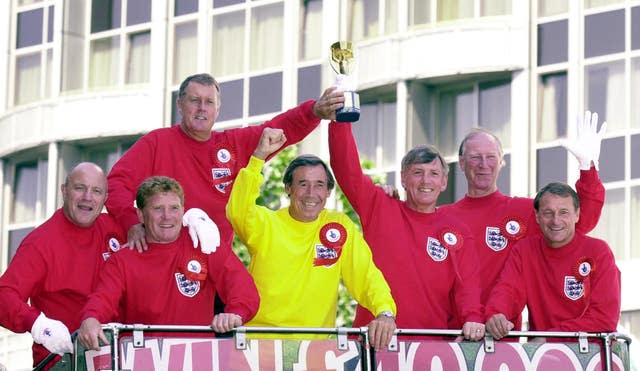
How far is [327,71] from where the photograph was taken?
34.1m

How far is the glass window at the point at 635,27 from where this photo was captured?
30.1 m

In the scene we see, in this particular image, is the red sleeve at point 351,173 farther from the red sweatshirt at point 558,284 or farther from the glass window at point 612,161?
the glass window at point 612,161

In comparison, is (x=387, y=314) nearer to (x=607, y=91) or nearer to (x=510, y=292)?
(x=510, y=292)

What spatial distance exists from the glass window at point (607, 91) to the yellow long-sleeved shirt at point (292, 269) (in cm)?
1974

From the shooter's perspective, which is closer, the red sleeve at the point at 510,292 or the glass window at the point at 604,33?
the red sleeve at the point at 510,292

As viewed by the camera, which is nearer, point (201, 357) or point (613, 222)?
point (201, 357)

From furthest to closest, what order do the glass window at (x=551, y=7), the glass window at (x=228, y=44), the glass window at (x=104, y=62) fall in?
the glass window at (x=104, y=62) < the glass window at (x=228, y=44) < the glass window at (x=551, y=7)

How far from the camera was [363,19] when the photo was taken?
112ft

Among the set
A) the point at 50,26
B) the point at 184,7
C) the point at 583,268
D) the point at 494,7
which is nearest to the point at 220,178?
the point at 583,268

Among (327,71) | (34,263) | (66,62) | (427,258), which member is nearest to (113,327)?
(34,263)

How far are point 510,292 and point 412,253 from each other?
0.73 meters

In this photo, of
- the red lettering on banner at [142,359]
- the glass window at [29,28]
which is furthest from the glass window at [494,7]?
the red lettering on banner at [142,359]

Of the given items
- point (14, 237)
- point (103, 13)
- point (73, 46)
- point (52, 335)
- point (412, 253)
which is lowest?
point (52, 335)

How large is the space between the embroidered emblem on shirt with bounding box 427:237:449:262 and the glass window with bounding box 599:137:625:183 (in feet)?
61.9
